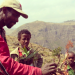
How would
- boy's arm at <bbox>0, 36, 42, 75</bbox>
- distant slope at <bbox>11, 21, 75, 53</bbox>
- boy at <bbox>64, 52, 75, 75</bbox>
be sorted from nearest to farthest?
boy's arm at <bbox>0, 36, 42, 75</bbox>
boy at <bbox>64, 52, 75, 75</bbox>
distant slope at <bbox>11, 21, 75, 53</bbox>

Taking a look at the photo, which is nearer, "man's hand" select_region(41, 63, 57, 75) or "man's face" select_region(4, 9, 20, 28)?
"man's hand" select_region(41, 63, 57, 75)

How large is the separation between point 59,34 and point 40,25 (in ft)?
109

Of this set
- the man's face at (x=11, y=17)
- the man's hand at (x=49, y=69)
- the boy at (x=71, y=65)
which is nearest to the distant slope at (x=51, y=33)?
the boy at (x=71, y=65)

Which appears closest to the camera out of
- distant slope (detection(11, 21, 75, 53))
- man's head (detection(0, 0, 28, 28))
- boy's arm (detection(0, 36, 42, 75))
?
boy's arm (detection(0, 36, 42, 75))

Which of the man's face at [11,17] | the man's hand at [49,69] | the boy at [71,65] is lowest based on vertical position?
the boy at [71,65]

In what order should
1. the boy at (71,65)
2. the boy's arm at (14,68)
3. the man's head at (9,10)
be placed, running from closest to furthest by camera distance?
the boy's arm at (14,68), the man's head at (9,10), the boy at (71,65)

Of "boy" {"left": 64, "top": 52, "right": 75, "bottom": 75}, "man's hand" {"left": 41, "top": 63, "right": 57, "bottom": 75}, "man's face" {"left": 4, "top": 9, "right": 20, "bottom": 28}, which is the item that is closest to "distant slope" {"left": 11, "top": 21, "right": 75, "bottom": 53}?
"boy" {"left": 64, "top": 52, "right": 75, "bottom": 75}

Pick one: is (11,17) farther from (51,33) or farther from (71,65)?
(51,33)

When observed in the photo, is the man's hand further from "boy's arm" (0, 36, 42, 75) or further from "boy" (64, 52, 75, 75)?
"boy" (64, 52, 75, 75)

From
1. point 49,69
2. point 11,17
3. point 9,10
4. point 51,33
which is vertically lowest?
point 49,69

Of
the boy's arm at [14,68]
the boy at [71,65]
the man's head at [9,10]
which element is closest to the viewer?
the boy's arm at [14,68]

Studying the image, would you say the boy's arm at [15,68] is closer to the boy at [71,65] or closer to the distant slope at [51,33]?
the boy at [71,65]

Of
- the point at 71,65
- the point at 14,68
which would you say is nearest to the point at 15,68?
the point at 14,68

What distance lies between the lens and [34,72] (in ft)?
4.68
